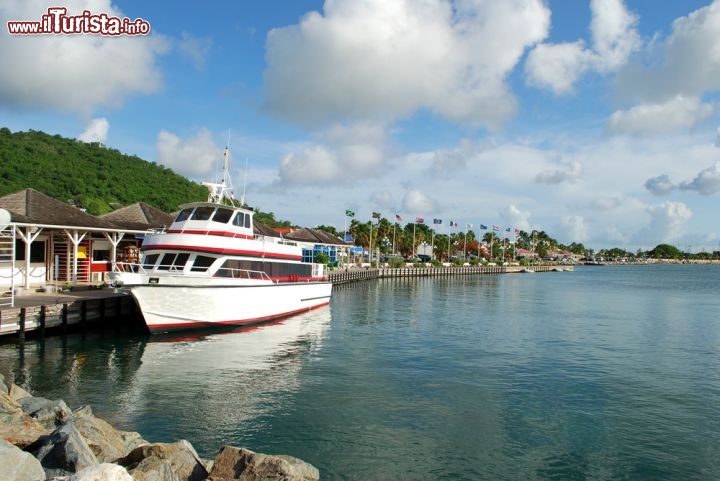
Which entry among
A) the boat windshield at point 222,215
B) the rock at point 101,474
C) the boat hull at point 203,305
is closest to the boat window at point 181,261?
the boat hull at point 203,305

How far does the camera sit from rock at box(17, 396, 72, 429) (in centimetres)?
1040

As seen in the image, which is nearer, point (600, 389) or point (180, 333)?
point (600, 389)

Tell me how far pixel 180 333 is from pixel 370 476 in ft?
49.5

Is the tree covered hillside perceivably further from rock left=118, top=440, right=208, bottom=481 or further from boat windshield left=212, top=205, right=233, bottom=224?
rock left=118, top=440, right=208, bottom=481

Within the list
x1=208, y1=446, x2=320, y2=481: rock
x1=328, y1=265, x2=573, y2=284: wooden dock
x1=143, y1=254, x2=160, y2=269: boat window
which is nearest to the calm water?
x1=208, y1=446, x2=320, y2=481: rock

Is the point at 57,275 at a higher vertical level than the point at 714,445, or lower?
higher

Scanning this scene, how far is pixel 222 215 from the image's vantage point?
24.9 meters

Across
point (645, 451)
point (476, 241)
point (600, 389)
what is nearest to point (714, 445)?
point (645, 451)

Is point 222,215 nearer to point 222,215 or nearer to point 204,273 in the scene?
point 222,215

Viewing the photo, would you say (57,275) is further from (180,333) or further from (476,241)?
(476,241)

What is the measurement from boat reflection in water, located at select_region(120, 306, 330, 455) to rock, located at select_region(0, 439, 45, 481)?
4380mm

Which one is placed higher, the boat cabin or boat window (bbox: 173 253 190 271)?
the boat cabin

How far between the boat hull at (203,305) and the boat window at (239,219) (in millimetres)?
2930

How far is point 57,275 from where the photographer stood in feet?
100
